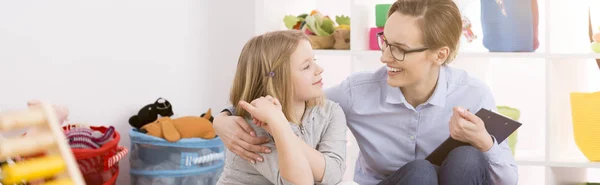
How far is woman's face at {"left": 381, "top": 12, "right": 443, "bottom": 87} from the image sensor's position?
2020mm

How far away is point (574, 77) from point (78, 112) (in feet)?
5.79

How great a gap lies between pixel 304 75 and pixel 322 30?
1.03 m

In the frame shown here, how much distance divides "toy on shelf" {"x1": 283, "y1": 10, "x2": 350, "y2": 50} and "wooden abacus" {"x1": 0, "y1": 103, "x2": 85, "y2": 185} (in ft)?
→ 6.00

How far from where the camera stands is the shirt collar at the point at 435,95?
2.09 meters

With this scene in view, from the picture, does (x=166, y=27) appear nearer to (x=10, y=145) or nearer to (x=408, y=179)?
(x=408, y=179)

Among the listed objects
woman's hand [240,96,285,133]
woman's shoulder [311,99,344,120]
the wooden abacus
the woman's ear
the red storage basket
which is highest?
the woman's ear

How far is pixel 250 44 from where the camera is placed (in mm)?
1941

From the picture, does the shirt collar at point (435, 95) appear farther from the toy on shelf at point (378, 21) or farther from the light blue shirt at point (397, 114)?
the toy on shelf at point (378, 21)

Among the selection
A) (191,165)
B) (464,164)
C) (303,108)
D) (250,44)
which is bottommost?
(191,165)

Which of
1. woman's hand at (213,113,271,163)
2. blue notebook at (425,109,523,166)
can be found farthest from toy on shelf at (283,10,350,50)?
woman's hand at (213,113,271,163)

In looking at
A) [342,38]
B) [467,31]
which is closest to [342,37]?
[342,38]

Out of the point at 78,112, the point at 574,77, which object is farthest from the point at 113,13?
the point at 574,77

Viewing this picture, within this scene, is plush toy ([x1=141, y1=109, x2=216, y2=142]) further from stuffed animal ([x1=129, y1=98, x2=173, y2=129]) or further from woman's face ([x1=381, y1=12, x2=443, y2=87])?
woman's face ([x1=381, y1=12, x2=443, y2=87])

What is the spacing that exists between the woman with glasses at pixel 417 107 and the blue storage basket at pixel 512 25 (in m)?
0.63
